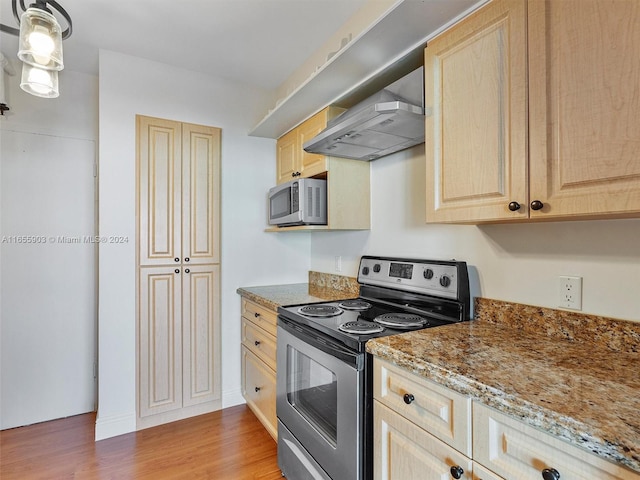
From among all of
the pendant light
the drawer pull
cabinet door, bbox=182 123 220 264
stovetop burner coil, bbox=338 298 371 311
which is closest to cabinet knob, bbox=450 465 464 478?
the drawer pull

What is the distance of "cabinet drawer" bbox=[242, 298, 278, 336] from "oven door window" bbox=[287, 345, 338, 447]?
1.01 ft

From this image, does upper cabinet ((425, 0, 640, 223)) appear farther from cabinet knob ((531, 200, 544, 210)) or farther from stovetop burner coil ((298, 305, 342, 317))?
stovetop burner coil ((298, 305, 342, 317))

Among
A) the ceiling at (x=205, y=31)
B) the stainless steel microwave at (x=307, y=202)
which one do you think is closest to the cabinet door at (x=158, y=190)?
the ceiling at (x=205, y=31)

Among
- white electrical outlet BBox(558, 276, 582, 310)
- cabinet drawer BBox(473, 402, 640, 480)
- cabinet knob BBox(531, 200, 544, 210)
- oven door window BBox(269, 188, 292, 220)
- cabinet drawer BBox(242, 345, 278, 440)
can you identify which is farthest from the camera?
oven door window BBox(269, 188, 292, 220)

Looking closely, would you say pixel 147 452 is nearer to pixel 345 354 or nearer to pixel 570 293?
pixel 345 354

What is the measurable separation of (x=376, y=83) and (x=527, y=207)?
111 cm

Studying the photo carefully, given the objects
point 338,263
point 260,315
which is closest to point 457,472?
point 260,315

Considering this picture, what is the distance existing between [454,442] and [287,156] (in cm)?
212

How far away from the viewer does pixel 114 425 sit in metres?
2.21

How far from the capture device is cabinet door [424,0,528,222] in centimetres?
106

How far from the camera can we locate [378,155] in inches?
79.4

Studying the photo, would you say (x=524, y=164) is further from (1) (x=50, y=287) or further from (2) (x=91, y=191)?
(1) (x=50, y=287)

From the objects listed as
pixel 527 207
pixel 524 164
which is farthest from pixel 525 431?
pixel 524 164

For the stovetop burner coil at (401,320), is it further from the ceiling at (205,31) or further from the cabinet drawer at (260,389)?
the ceiling at (205,31)
